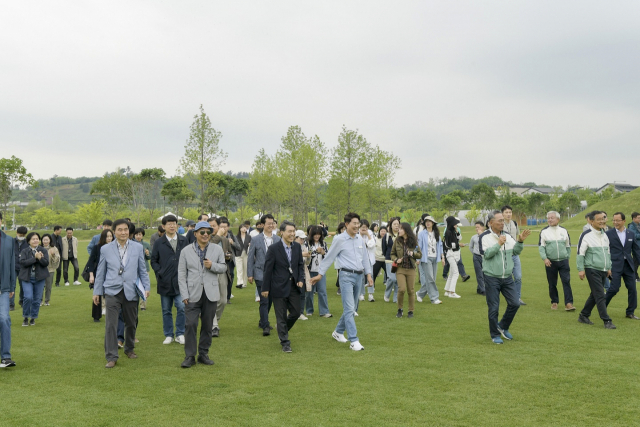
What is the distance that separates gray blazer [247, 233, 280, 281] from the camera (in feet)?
31.8

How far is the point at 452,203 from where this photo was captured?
96.7m

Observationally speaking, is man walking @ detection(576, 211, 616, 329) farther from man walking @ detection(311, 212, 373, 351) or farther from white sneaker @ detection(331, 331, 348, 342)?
white sneaker @ detection(331, 331, 348, 342)

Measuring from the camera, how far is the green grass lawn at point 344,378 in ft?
16.5

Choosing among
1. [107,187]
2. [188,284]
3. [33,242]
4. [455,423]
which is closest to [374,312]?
[188,284]

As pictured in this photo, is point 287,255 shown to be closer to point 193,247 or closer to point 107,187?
point 193,247

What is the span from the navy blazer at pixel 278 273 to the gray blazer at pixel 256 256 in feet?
5.25

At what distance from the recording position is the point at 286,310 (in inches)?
318

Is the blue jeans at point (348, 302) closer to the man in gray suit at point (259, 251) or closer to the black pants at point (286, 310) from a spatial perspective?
the black pants at point (286, 310)

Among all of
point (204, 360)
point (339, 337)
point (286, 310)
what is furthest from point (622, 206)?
point (204, 360)

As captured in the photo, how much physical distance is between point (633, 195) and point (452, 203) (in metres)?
34.3

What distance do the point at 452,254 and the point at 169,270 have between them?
8.28 meters

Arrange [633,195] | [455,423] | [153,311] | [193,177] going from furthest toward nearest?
1. [633,195]
2. [193,177]
3. [153,311]
4. [455,423]

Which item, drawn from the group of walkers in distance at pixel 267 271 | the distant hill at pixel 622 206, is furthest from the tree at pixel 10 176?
the distant hill at pixel 622 206

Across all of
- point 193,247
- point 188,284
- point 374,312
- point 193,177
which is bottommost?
point 374,312
